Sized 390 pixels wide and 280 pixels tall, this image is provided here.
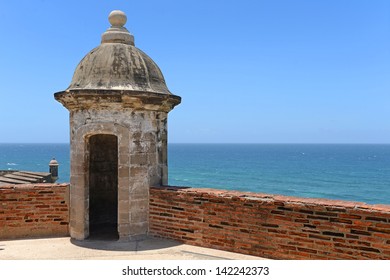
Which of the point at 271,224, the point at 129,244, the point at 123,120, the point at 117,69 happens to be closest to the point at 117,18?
the point at 117,69

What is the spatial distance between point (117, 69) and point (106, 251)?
2.99 m

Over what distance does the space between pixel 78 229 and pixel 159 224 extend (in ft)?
4.71

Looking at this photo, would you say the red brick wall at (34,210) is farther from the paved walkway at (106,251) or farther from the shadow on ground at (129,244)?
the shadow on ground at (129,244)

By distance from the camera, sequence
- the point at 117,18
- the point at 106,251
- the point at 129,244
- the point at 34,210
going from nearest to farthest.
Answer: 1. the point at 106,251
2. the point at 129,244
3. the point at 34,210
4. the point at 117,18

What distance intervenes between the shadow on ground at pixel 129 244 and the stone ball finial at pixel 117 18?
3.98 metres

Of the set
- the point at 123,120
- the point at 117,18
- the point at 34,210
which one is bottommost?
the point at 34,210

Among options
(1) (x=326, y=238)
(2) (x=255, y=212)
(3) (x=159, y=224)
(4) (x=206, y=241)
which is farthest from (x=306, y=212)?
(3) (x=159, y=224)

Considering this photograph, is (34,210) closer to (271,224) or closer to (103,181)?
(103,181)

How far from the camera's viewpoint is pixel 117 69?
21.1 feet

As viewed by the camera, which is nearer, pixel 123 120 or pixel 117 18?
pixel 123 120

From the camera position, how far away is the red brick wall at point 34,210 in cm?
662

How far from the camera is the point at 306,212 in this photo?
508cm

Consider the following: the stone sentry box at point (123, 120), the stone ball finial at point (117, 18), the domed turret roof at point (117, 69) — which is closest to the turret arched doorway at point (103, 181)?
the stone sentry box at point (123, 120)

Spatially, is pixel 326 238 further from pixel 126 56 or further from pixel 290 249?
pixel 126 56
